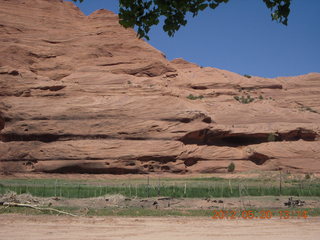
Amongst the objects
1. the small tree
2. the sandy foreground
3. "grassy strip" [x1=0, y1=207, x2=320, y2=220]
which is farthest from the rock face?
the sandy foreground

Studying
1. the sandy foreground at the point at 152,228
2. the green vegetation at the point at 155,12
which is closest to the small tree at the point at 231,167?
the sandy foreground at the point at 152,228

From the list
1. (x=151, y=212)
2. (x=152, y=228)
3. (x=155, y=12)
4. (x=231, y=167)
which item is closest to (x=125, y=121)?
(x=231, y=167)

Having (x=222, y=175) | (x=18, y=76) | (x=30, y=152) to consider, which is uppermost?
(x=18, y=76)

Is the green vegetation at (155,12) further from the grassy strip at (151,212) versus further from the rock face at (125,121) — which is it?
the rock face at (125,121)

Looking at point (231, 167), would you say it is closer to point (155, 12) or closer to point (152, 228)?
point (152, 228)

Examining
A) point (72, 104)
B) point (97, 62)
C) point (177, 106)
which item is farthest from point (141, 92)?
point (97, 62)

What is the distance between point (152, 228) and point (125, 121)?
27731 mm

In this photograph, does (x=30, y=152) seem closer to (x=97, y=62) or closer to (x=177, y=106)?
(x=177, y=106)

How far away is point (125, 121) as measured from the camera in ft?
124

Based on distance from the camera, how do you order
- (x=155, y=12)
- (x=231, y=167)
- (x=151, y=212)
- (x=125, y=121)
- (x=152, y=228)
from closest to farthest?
(x=155, y=12), (x=152, y=228), (x=151, y=212), (x=231, y=167), (x=125, y=121)

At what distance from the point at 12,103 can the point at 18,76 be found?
551 centimetres

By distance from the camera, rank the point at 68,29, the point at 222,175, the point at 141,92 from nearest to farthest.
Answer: the point at 222,175
the point at 141,92
the point at 68,29

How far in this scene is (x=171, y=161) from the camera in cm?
3678

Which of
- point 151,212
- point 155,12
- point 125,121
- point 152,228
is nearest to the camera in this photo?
point 155,12
